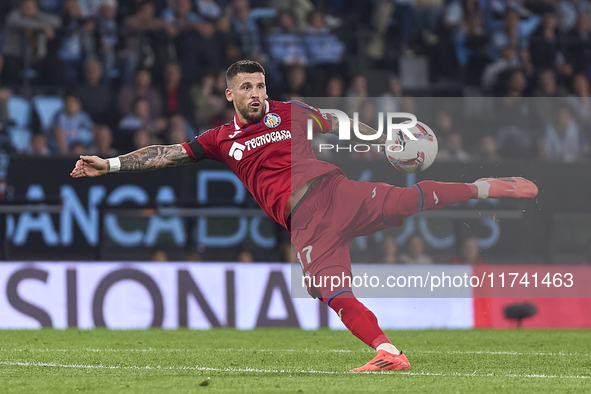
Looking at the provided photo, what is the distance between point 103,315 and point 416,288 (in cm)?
347

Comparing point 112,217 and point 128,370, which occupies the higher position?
point 112,217

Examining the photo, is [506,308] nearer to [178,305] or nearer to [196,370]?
[178,305]

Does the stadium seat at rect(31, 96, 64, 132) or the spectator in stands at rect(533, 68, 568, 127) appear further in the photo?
the stadium seat at rect(31, 96, 64, 132)

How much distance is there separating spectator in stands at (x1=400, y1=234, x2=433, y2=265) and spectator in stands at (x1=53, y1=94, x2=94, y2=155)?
4351 mm

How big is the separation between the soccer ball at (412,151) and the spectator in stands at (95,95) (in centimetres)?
618

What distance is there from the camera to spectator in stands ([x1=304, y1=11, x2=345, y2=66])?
1405 centimetres

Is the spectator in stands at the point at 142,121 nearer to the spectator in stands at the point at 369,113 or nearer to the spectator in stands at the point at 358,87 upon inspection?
the spectator in stands at the point at 358,87

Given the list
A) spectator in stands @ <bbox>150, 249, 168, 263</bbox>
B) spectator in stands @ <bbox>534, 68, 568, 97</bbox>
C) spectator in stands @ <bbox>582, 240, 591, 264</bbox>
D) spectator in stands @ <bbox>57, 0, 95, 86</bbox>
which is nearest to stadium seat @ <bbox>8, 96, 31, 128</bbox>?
spectator in stands @ <bbox>57, 0, 95, 86</bbox>

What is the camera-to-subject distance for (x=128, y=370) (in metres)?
6.62

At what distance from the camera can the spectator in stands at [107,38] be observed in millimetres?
13523

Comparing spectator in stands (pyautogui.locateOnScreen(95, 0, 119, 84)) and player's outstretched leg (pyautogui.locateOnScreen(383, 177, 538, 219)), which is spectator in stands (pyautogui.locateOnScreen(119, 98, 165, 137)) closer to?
spectator in stands (pyautogui.locateOnScreen(95, 0, 119, 84))

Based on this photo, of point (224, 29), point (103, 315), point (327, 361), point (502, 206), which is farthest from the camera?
point (224, 29)

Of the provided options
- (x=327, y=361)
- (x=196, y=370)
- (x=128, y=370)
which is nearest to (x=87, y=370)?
(x=128, y=370)

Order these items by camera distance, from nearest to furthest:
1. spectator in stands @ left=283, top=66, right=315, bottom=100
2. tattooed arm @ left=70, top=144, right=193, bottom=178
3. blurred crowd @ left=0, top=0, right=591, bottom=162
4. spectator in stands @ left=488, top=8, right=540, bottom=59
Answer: tattooed arm @ left=70, top=144, right=193, bottom=178 < blurred crowd @ left=0, top=0, right=591, bottom=162 < spectator in stands @ left=283, top=66, right=315, bottom=100 < spectator in stands @ left=488, top=8, right=540, bottom=59
